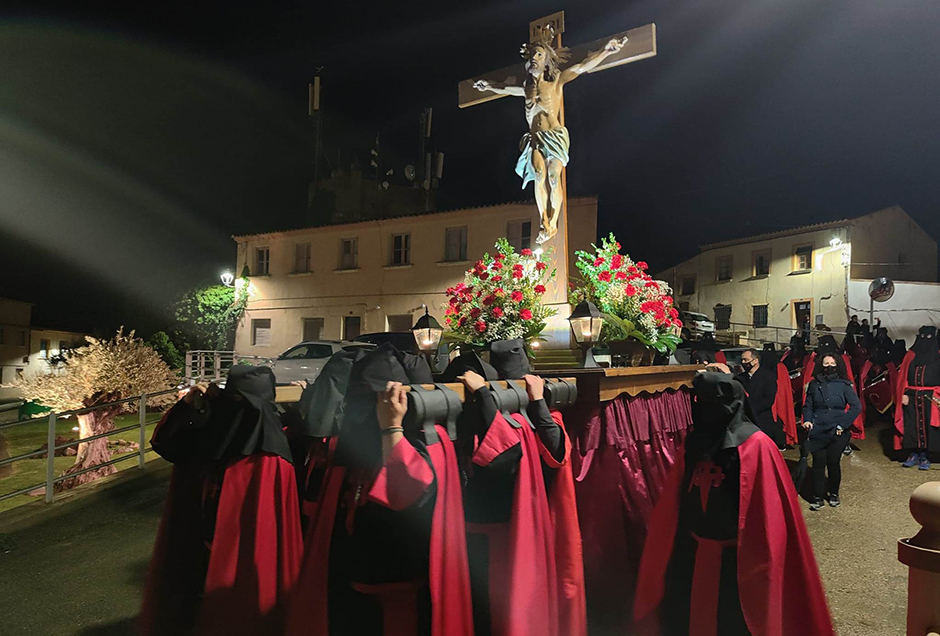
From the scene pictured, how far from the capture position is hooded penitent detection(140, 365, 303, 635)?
2.21 m

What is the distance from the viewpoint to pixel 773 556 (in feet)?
7.75

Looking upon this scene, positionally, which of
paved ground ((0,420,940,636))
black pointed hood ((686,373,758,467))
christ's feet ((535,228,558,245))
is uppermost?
christ's feet ((535,228,558,245))

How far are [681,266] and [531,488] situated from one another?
102 feet

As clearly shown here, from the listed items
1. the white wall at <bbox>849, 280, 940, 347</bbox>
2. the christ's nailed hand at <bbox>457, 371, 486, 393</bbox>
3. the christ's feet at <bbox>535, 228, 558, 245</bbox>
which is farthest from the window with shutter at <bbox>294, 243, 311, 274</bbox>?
the white wall at <bbox>849, 280, 940, 347</bbox>

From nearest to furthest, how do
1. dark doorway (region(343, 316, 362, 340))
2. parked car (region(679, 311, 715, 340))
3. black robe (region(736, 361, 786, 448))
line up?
black robe (region(736, 361, 786, 448)) → parked car (region(679, 311, 715, 340)) → dark doorway (region(343, 316, 362, 340))

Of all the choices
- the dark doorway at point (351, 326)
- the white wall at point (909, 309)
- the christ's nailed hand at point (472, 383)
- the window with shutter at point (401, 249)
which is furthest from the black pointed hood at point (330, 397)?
the white wall at point (909, 309)

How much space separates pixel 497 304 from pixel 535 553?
332 cm

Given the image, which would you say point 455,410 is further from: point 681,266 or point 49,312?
point 49,312

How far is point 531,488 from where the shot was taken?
2.20 m

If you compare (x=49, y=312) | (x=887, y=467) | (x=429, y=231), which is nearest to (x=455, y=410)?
(x=887, y=467)

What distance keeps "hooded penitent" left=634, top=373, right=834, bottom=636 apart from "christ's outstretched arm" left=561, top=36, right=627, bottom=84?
6174mm

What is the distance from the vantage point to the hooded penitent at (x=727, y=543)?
7.82 ft

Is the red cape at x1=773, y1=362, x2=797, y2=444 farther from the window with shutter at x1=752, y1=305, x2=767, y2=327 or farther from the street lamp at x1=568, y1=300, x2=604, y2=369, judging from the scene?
the window with shutter at x1=752, y1=305, x2=767, y2=327

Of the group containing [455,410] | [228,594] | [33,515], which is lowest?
[33,515]
